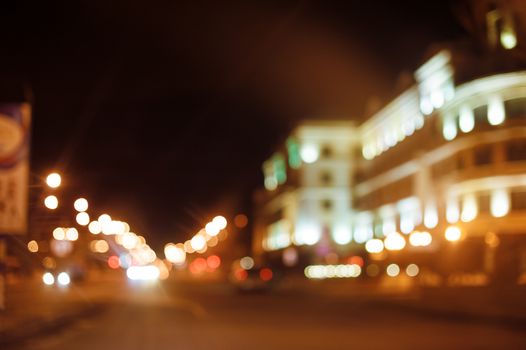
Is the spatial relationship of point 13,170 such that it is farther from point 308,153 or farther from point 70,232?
point 308,153

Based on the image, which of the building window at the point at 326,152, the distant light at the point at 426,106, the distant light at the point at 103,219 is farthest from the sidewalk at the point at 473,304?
the building window at the point at 326,152

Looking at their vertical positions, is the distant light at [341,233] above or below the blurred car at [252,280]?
above

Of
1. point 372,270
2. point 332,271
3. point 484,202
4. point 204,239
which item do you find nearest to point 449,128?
point 484,202

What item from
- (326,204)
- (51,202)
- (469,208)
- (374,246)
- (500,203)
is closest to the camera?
(51,202)

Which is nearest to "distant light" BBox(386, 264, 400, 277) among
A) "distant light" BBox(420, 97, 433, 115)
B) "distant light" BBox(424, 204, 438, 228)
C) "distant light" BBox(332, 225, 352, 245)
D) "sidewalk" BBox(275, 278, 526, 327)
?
"distant light" BBox(424, 204, 438, 228)

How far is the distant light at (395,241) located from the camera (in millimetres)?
65900

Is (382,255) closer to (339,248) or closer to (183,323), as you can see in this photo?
(339,248)

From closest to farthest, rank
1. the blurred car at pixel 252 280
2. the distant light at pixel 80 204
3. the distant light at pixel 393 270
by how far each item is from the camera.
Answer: the distant light at pixel 80 204
the blurred car at pixel 252 280
the distant light at pixel 393 270

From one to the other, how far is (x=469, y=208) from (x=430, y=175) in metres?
8.40

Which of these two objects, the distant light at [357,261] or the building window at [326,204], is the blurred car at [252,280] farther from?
the building window at [326,204]

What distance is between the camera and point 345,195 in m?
87.8

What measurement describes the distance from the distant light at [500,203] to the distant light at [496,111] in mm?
4825

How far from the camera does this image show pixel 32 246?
22.5 m

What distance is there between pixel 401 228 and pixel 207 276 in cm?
2277
